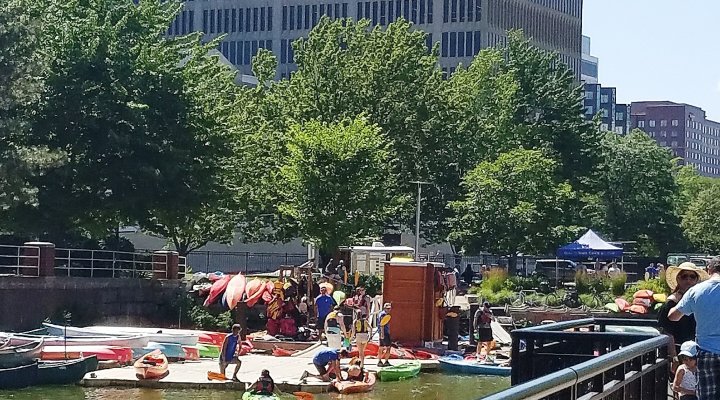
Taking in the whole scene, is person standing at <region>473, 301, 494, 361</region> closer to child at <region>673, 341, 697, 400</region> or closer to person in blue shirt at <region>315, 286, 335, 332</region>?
person in blue shirt at <region>315, 286, 335, 332</region>

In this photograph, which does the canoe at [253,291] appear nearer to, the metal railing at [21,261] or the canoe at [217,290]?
the canoe at [217,290]

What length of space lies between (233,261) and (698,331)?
5843 cm

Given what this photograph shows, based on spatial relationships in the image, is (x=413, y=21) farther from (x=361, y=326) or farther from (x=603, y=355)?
(x=603, y=355)

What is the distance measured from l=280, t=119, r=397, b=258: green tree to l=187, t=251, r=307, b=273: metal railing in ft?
46.6

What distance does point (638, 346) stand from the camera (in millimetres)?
8219

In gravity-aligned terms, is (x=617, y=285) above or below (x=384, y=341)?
above

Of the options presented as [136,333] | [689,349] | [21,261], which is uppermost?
[689,349]

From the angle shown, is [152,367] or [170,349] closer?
[152,367]

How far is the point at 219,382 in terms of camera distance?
25750mm

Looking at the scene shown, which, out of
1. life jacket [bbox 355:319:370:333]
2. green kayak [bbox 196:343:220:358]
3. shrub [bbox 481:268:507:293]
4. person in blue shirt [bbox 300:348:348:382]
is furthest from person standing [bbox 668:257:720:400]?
shrub [bbox 481:268:507:293]

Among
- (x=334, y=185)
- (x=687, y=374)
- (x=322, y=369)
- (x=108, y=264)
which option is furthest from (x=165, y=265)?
(x=687, y=374)

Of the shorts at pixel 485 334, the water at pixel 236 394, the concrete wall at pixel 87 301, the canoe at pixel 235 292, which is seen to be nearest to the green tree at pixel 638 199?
the concrete wall at pixel 87 301

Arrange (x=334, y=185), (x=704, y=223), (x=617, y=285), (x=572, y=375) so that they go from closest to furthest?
1. (x=572, y=375)
2. (x=617, y=285)
3. (x=334, y=185)
4. (x=704, y=223)

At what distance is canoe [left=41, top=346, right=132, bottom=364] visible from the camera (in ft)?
96.9
